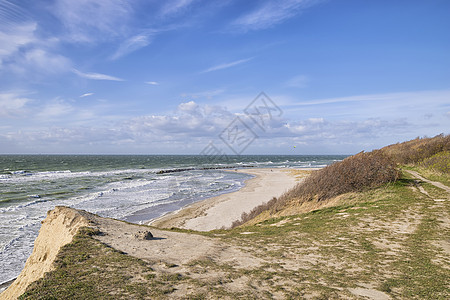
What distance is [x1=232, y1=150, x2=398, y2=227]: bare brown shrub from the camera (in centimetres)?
1499

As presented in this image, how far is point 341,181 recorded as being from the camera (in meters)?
15.1

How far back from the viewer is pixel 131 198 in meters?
28.4

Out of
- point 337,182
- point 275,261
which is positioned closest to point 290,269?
point 275,261

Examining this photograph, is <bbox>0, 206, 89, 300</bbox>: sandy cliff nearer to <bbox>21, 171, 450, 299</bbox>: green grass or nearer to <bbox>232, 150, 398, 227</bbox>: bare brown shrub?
<bbox>21, 171, 450, 299</bbox>: green grass

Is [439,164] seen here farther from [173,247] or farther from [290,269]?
[173,247]

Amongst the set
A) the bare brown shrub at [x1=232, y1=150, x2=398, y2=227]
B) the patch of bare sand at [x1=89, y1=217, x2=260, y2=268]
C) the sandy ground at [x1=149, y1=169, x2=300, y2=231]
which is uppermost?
the bare brown shrub at [x1=232, y1=150, x2=398, y2=227]

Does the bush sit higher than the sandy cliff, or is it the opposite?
the bush

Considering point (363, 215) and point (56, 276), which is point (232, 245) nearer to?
point (56, 276)

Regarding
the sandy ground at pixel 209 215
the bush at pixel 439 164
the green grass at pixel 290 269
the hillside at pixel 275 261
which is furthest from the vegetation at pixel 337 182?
the green grass at pixel 290 269

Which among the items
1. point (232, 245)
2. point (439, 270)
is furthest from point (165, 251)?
point (439, 270)

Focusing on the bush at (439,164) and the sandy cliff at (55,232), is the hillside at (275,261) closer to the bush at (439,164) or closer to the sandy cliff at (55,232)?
the sandy cliff at (55,232)

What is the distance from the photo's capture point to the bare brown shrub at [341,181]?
49.2 feet

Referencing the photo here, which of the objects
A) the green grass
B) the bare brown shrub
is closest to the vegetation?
the bare brown shrub

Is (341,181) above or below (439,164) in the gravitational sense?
→ below
